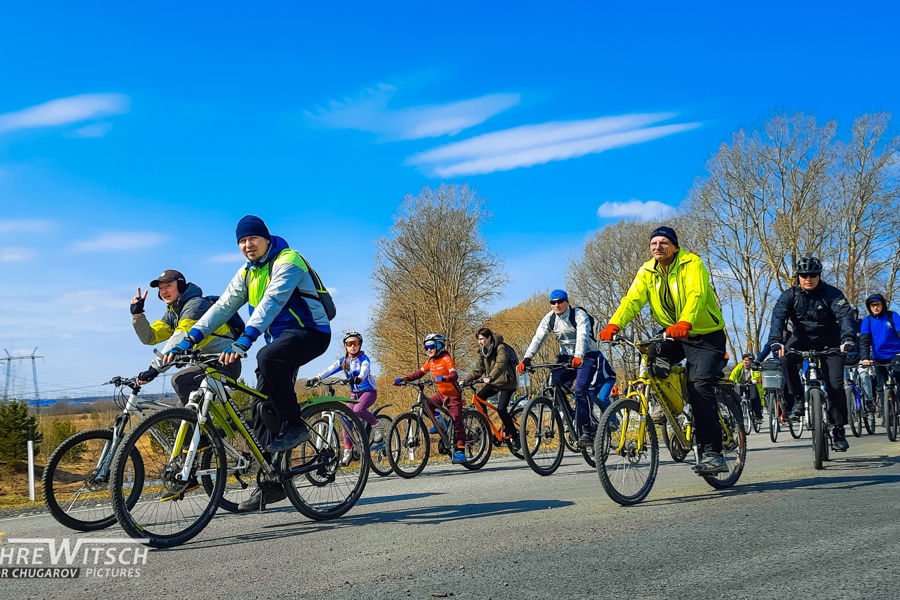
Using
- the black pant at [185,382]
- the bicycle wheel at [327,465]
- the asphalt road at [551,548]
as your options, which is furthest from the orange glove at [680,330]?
the black pant at [185,382]

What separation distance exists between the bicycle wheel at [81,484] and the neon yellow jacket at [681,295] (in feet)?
13.4

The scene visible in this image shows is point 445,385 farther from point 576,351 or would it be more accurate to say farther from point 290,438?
point 290,438

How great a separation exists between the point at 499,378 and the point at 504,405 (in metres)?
0.37

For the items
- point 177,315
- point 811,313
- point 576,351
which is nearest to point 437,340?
point 576,351

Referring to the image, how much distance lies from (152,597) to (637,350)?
423 cm

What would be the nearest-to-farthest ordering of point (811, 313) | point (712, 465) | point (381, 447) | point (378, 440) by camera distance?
point (712, 465) < point (811, 313) < point (381, 447) < point (378, 440)

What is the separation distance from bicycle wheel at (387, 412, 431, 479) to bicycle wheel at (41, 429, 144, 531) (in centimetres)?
424

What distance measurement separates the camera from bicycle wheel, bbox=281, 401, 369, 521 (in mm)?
6105

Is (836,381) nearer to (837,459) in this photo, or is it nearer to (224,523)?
(837,459)

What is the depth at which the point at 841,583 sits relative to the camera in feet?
12.0

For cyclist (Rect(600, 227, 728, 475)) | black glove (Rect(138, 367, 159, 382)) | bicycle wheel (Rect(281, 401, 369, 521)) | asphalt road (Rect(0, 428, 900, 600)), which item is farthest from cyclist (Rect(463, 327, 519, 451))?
black glove (Rect(138, 367, 159, 382))

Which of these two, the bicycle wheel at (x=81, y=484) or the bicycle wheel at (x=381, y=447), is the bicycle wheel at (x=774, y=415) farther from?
the bicycle wheel at (x=81, y=484)

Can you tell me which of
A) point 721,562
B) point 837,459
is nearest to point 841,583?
point 721,562

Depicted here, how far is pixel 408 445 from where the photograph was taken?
33.7 feet
